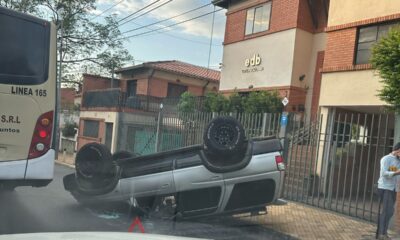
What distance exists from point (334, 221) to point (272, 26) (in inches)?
466

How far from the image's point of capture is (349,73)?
45.8ft

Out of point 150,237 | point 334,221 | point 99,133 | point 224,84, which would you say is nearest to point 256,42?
point 224,84

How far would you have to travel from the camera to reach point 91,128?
26.2 metres

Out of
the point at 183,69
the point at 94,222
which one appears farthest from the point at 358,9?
the point at 183,69

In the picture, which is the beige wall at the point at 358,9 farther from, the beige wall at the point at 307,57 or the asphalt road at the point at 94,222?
the asphalt road at the point at 94,222

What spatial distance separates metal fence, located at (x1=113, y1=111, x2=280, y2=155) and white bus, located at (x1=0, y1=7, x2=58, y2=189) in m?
6.50

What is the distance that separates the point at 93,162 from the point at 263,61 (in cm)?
1364

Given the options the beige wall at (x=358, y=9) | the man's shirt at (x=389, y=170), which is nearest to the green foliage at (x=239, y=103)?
the beige wall at (x=358, y=9)

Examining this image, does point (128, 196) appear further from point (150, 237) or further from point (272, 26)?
point (272, 26)

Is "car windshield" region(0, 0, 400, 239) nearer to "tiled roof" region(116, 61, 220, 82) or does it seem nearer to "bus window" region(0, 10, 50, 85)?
"bus window" region(0, 10, 50, 85)

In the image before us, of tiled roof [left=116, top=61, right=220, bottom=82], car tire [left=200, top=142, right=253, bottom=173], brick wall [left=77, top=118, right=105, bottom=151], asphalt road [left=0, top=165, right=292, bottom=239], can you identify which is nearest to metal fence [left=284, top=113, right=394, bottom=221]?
asphalt road [left=0, top=165, right=292, bottom=239]

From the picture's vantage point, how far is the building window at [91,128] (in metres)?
25.4

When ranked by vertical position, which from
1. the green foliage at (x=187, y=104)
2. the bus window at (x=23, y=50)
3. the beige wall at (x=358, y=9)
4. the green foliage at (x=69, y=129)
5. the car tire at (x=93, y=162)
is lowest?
the green foliage at (x=69, y=129)

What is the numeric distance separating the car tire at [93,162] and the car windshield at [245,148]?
0.06 feet
